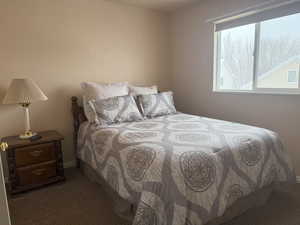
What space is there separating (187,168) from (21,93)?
1839 mm

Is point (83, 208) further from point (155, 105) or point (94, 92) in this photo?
point (155, 105)

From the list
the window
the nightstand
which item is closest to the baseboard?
the nightstand

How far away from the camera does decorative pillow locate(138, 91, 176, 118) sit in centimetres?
266

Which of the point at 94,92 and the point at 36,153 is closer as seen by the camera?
the point at 36,153

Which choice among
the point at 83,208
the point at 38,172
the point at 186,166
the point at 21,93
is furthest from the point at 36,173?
the point at 186,166

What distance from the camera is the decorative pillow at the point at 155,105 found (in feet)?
8.71

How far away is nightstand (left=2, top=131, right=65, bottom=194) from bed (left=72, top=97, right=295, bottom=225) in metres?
0.46

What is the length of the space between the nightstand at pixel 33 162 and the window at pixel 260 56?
2.36 metres

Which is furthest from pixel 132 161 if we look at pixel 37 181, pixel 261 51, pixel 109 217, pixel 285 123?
pixel 261 51

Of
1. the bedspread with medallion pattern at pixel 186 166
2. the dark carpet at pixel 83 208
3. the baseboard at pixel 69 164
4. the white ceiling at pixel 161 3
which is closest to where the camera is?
the bedspread with medallion pattern at pixel 186 166

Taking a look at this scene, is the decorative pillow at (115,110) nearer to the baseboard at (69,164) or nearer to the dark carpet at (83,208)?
the dark carpet at (83,208)

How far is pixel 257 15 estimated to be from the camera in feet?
7.70

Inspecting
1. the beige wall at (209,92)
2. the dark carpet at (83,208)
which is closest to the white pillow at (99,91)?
the dark carpet at (83,208)

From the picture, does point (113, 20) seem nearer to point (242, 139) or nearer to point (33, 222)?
point (242, 139)
